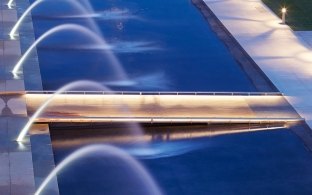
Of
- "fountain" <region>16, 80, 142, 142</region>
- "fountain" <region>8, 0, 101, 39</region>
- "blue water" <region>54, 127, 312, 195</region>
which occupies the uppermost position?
"fountain" <region>8, 0, 101, 39</region>

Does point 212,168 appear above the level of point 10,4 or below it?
below

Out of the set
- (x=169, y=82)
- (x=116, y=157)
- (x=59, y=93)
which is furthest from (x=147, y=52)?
(x=116, y=157)

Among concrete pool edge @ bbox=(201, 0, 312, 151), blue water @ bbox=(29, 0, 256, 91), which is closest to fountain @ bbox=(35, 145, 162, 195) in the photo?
blue water @ bbox=(29, 0, 256, 91)

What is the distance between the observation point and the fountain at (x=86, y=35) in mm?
27875

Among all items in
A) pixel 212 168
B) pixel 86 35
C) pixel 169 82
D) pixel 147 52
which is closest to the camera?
pixel 212 168

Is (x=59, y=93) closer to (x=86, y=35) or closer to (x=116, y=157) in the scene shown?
(x=116, y=157)

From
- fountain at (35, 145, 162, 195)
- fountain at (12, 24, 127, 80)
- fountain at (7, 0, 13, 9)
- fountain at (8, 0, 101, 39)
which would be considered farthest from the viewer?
fountain at (7, 0, 13, 9)

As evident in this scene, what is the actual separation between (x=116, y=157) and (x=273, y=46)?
1220 centimetres

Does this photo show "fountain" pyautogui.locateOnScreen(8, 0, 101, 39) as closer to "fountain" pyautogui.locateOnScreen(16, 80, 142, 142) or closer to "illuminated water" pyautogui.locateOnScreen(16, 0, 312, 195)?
"illuminated water" pyautogui.locateOnScreen(16, 0, 312, 195)

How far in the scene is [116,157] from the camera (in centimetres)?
2189

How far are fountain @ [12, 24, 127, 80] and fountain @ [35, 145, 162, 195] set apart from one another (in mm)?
5690

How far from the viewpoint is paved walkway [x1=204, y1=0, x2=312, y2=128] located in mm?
27000

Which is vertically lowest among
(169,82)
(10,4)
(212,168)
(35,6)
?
(212,168)

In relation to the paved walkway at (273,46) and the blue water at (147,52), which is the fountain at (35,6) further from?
the paved walkway at (273,46)
